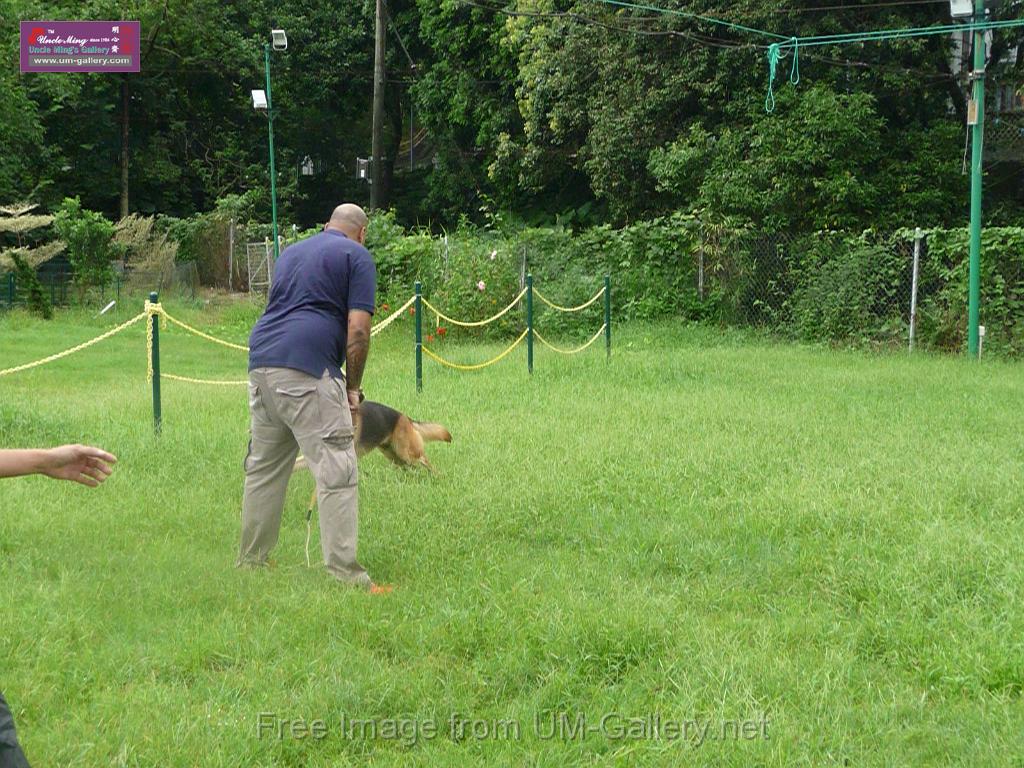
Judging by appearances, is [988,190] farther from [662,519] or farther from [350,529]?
[350,529]

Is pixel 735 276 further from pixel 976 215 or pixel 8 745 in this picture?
pixel 8 745

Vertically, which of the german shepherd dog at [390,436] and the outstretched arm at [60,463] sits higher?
the outstretched arm at [60,463]

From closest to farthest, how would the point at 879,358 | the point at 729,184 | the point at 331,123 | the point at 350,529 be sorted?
the point at 350,529 → the point at 879,358 → the point at 729,184 → the point at 331,123

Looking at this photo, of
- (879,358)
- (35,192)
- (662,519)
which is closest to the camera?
(662,519)

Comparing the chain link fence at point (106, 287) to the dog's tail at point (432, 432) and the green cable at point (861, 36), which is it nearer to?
the green cable at point (861, 36)

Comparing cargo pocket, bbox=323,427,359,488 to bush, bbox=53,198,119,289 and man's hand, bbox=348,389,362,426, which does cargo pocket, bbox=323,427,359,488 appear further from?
bush, bbox=53,198,119,289

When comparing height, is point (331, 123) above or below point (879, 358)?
above

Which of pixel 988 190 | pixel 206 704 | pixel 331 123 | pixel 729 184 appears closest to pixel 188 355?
pixel 729 184

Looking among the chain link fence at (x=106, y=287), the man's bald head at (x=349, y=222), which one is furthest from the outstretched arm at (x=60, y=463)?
the chain link fence at (x=106, y=287)

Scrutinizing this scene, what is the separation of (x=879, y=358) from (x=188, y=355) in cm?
1047

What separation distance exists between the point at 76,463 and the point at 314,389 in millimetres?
2293

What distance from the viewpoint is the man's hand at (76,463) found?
8.66 ft

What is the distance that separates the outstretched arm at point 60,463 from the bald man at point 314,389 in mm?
2205

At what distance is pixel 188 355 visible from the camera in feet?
56.3
